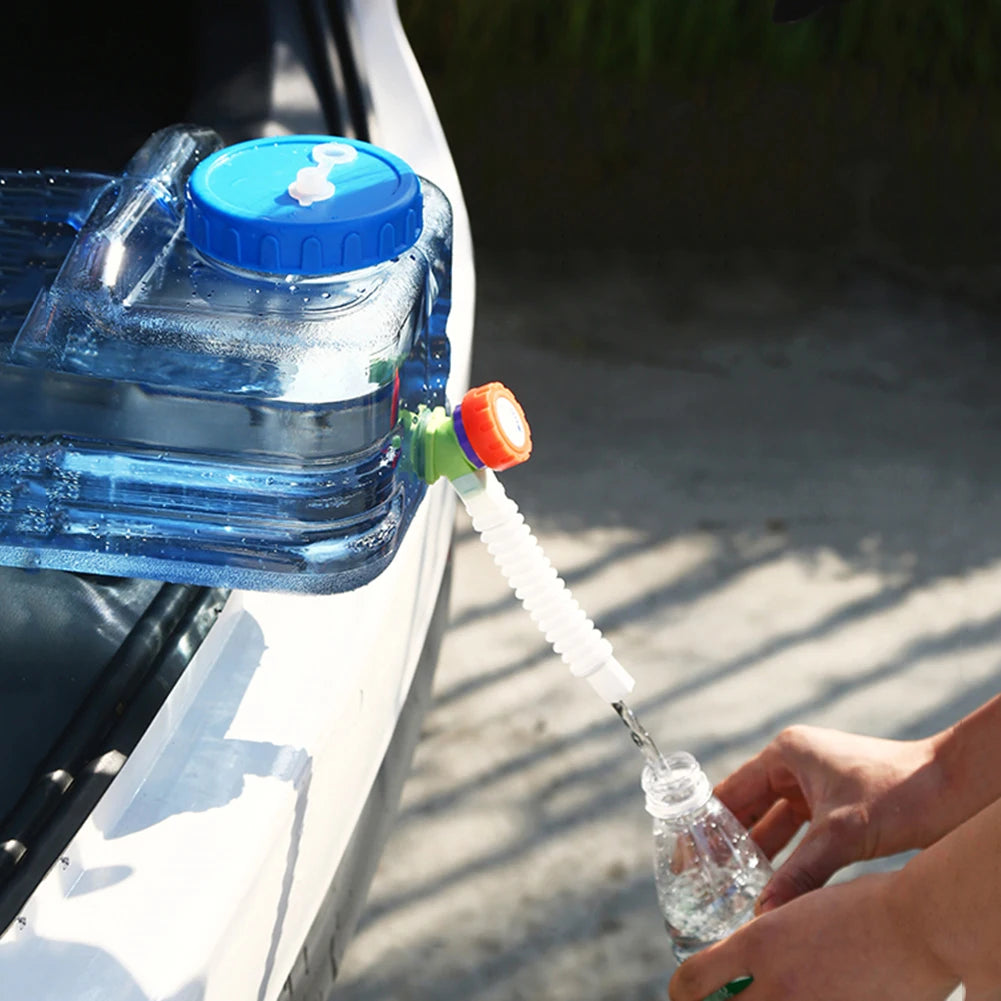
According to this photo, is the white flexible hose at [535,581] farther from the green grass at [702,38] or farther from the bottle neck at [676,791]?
the green grass at [702,38]

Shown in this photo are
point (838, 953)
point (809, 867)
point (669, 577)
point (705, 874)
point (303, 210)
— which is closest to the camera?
point (303, 210)

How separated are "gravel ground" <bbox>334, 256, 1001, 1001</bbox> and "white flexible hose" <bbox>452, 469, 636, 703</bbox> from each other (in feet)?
2.55

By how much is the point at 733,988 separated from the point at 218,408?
2.17 feet

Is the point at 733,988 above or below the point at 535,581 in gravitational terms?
below

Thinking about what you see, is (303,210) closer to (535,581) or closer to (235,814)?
(535,581)

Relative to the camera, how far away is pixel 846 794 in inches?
56.1

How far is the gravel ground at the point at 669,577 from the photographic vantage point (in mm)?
1976

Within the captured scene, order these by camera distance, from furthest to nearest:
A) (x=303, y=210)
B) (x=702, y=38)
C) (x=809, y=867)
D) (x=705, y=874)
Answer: (x=702, y=38), (x=705, y=874), (x=809, y=867), (x=303, y=210)

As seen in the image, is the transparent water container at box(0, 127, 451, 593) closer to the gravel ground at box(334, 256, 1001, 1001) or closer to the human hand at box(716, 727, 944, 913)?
the human hand at box(716, 727, 944, 913)

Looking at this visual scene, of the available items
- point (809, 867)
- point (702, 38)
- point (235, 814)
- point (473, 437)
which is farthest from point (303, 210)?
point (702, 38)

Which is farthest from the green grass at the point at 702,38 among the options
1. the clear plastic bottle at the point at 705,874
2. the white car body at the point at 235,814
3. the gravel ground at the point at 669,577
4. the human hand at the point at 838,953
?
the human hand at the point at 838,953

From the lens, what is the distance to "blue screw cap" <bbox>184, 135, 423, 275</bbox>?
3.44 ft

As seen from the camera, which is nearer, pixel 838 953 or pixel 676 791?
pixel 838 953

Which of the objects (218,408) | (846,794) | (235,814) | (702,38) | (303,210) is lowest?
(702,38)
